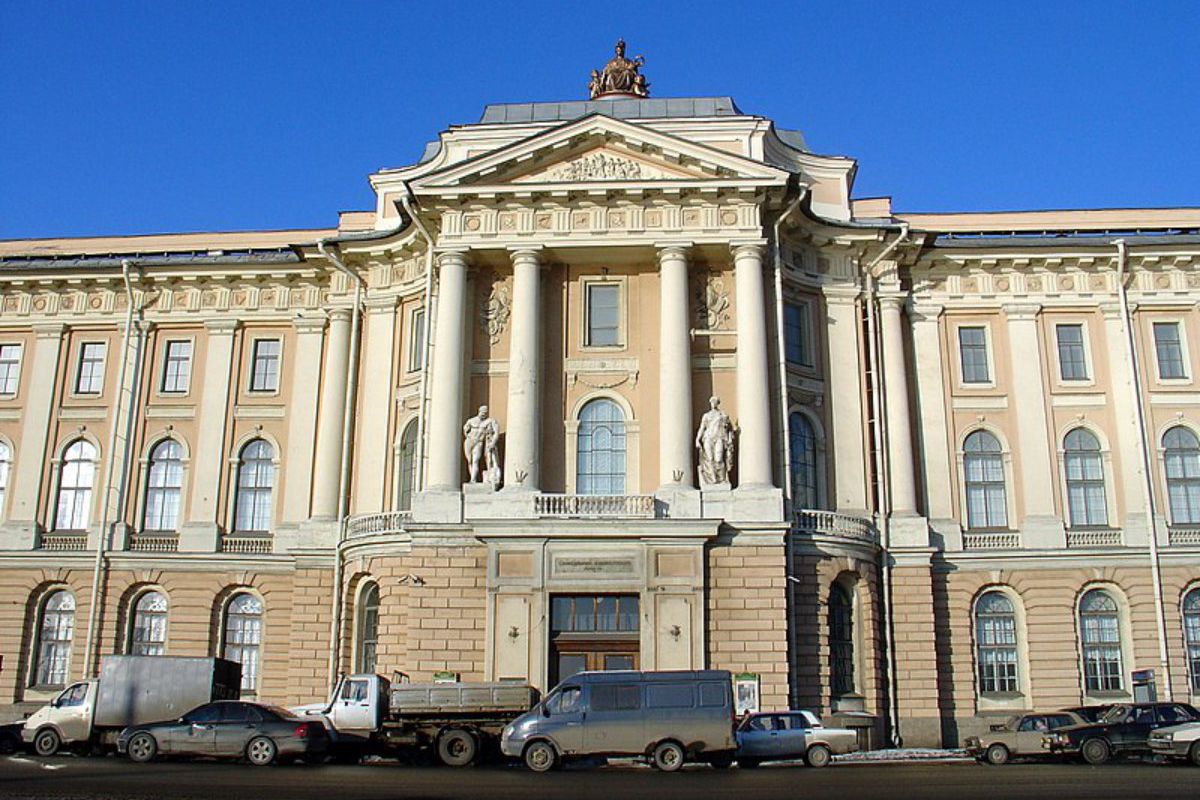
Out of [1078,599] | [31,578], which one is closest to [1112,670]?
[1078,599]

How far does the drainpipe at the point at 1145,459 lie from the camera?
118 ft

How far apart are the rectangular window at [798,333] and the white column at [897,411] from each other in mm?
2514

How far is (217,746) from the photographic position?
24.9 m

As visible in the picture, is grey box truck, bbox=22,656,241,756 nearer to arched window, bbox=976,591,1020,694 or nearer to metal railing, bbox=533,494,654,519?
metal railing, bbox=533,494,654,519

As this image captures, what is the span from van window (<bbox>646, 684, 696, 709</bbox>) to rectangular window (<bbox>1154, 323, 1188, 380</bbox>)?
22.1 meters

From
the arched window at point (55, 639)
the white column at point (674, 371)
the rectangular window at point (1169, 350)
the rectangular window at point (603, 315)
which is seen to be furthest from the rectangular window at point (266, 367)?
the rectangular window at point (1169, 350)

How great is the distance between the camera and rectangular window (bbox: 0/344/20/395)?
138ft

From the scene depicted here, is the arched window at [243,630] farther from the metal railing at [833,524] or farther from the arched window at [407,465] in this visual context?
the metal railing at [833,524]

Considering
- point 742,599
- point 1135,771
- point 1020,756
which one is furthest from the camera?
point 742,599

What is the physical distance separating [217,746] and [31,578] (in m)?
17.7

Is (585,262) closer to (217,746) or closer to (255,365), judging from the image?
(255,365)

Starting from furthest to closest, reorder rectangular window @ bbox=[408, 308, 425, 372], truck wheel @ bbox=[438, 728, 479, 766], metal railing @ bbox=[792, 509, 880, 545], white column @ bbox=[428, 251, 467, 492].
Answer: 1. rectangular window @ bbox=[408, 308, 425, 372]
2. metal railing @ bbox=[792, 509, 880, 545]
3. white column @ bbox=[428, 251, 467, 492]
4. truck wheel @ bbox=[438, 728, 479, 766]

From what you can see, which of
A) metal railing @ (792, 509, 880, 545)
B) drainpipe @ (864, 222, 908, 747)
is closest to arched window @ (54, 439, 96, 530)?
metal railing @ (792, 509, 880, 545)

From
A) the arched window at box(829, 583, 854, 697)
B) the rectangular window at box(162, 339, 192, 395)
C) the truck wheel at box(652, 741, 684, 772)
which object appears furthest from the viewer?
the rectangular window at box(162, 339, 192, 395)
